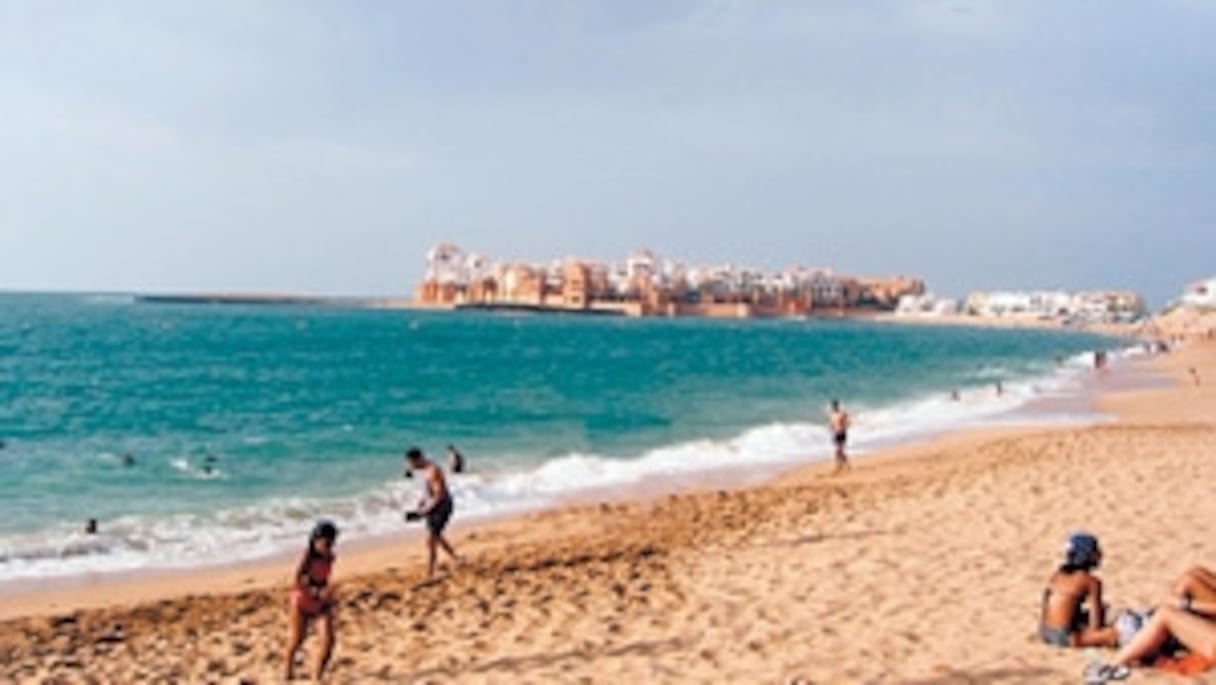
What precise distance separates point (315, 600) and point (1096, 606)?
5.48m

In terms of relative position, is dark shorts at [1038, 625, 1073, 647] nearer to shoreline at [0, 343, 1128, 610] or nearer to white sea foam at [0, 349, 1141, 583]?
shoreline at [0, 343, 1128, 610]

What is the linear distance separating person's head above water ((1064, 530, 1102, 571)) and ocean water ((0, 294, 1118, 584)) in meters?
10.2

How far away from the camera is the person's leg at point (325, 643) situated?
7965mm

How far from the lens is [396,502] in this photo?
18250mm

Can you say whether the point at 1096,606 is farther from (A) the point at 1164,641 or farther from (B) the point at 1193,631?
(B) the point at 1193,631

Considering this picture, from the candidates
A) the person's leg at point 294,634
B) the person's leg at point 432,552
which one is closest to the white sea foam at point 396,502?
the person's leg at point 432,552

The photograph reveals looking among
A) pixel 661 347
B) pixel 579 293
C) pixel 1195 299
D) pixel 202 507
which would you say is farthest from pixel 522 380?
pixel 579 293

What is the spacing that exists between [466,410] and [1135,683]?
98.4 ft

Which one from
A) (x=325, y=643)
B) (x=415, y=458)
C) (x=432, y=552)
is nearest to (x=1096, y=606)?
(x=325, y=643)

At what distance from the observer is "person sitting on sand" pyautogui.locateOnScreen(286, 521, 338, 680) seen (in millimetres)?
7949

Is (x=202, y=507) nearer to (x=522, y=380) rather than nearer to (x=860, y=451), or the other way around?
(x=860, y=451)

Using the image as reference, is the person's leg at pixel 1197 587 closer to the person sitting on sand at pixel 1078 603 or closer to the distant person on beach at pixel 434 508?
the person sitting on sand at pixel 1078 603

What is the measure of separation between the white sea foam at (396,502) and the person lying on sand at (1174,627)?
1059 centimetres

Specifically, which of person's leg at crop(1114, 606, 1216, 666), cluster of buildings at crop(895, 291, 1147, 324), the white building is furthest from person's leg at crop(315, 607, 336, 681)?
cluster of buildings at crop(895, 291, 1147, 324)
